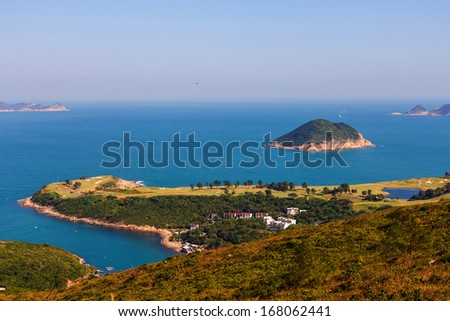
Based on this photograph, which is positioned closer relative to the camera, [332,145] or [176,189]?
[176,189]

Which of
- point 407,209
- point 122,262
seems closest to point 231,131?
point 122,262

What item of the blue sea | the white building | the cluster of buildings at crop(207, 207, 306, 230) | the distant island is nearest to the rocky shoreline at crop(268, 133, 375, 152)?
the distant island

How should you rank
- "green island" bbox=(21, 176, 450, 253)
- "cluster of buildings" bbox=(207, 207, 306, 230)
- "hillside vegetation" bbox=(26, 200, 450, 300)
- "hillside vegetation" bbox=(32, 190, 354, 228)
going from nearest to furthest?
"hillside vegetation" bbox=(26, 200, 450, 300) → "green island" bbox=(21, 176, 450, 253) → "cluster of buildings" bbox=(207, 207, 306, 230) → "hillside vegetation" bbox=(32, 190, 354, 228)

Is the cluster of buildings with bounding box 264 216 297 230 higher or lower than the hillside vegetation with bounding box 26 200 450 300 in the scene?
lower

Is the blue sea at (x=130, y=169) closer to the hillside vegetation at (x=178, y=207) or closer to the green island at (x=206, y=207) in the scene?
the green island at (x=206, y=207)

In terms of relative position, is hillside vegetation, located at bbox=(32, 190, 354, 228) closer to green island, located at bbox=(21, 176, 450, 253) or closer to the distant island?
green island, located at bbox=(21, 176, 450, 253)

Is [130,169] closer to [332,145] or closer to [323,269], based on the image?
[332,145]

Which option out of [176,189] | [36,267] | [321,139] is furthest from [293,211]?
[321,139]

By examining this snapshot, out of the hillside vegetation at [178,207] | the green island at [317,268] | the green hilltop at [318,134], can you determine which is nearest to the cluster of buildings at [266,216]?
the hillside vegetation at [178,207]
